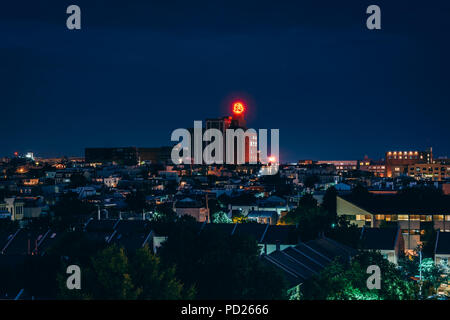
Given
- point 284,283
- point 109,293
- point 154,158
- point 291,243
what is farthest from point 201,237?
point 154,158

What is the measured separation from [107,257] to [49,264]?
3400 millimetres

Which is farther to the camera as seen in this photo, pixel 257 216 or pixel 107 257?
pixel 257 216

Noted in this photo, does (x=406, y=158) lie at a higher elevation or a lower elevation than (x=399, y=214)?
lower

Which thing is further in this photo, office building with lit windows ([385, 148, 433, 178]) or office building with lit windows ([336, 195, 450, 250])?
office building with lit windows ([385, 148, 433, 178])

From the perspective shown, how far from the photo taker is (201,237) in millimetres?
15672

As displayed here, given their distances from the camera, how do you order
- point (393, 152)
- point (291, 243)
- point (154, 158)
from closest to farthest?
point (291, 243)
point (393, 152)
point (154, 158)

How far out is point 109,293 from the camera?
11.6 m

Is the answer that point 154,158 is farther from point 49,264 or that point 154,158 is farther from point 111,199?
point 49,264

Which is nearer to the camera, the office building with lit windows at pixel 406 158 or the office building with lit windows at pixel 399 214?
the office building with lit windows at pixel 399 214

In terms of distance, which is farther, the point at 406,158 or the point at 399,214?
the point at 406,158
